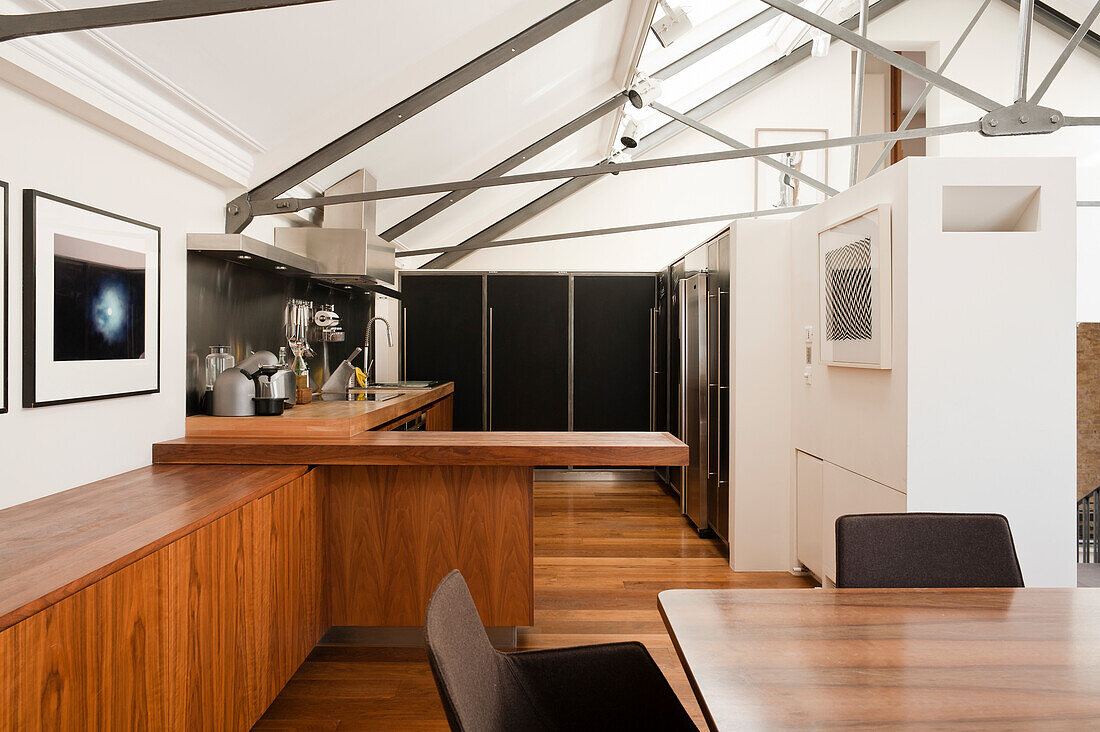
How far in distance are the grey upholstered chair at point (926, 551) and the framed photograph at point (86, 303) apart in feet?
7.22

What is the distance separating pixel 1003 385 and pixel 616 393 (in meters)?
4.11

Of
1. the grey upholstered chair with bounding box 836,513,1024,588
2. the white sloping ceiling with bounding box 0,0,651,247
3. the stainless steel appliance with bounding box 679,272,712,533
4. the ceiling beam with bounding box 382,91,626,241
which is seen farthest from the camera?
the ceiling beam with bounding box 382,91,626,241

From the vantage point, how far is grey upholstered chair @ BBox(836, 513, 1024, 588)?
1774 millimetres

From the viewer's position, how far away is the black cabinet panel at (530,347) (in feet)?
21.8

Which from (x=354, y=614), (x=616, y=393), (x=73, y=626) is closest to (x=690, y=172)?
(x=616, y=393)

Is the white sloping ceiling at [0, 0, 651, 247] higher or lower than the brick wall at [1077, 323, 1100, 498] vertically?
higher

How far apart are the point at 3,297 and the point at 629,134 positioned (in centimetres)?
337

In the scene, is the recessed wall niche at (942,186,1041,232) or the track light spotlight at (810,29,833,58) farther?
the track light spotlight at (810,29,833,58)

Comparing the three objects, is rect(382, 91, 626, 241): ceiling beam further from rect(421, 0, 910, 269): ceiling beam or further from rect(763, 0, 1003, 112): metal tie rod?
rect(763, 0, 1003, 112): metal tie rod

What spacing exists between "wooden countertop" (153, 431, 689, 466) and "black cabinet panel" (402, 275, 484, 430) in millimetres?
3931

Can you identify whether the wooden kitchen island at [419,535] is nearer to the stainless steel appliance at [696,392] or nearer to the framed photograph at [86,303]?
the framed photograph at [86,303]

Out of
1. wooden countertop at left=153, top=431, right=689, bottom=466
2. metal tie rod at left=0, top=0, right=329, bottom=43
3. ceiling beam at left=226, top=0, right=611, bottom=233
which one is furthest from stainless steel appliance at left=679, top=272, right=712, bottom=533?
metal tie rod at left=0, top=0, right=329, bottom=43

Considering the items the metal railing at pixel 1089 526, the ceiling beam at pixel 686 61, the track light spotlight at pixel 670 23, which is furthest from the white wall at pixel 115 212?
the metal railing at pixel 1089 526

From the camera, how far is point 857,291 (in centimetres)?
305
